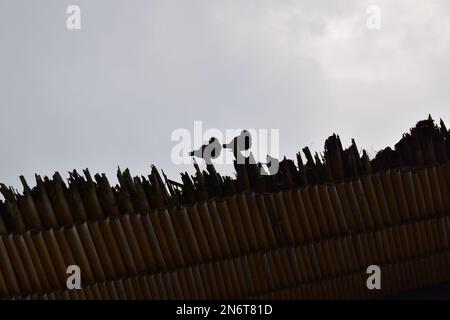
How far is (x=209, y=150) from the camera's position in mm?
5996

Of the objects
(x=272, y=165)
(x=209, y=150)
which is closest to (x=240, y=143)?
(x=209, y=150)

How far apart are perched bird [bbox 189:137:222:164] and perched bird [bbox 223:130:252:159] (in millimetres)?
102

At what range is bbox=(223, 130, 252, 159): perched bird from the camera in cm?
577

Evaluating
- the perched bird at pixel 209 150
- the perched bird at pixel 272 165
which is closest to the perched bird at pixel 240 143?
the perched bird at pixel 209 150

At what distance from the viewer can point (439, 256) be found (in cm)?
580

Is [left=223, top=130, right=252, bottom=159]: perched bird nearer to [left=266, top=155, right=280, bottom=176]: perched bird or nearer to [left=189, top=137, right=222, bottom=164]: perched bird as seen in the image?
[left=189, top=137, right=222, bottom=164]: perched bird

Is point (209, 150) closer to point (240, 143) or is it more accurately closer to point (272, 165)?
point (240, 143)

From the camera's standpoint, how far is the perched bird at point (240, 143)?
5.77 m

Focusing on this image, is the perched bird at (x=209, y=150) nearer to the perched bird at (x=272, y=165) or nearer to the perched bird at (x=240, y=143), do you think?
the perched bird at (x=240, y=143)

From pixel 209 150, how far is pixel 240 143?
0.34 m
